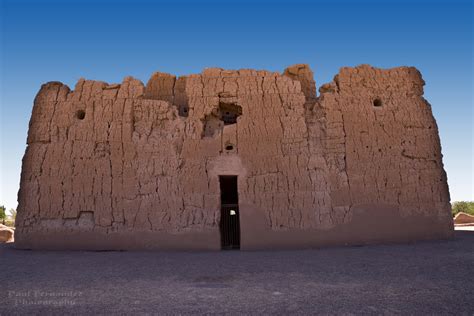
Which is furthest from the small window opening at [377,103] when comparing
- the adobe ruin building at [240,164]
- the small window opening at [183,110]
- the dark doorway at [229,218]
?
the small window opening at [183,110]

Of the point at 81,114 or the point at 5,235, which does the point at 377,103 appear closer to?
the point at 81,114

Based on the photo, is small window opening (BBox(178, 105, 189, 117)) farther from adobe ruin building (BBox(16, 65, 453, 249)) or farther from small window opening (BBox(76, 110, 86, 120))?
small window opening (BBox(76, 110, 86, 120))

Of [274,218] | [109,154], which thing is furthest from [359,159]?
[109,154]

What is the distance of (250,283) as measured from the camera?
4.32 meters

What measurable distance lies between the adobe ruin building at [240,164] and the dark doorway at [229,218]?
123 centimetres

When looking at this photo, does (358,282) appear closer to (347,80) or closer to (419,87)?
(347,80)

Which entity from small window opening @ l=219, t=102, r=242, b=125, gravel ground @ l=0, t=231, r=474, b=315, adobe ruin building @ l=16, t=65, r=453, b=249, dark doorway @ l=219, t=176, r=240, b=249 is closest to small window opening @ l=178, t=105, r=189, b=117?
adobe ruin building @ l=16, t=65, r=453, b=249

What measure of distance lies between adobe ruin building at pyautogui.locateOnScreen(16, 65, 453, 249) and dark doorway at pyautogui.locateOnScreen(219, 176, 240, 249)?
123cm

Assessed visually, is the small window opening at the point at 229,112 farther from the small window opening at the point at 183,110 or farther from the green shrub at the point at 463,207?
the green shrub at the point at 463,207

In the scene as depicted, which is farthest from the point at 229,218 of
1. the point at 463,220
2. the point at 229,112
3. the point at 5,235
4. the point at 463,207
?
the point at 463,207

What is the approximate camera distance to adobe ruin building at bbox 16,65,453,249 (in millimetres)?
8156

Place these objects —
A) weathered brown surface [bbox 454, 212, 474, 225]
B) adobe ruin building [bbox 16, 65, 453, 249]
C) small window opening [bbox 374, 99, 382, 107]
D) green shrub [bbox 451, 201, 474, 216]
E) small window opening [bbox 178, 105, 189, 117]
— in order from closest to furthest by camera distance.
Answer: adobe ruin building [bbox 16, 65, 453, 249], small window opening [bbox 374, 99, 382, 107], small window opening [bbox 178, 105, 189, 117], weathered brown surface [bbox 454, 212, 474, 225], green shrub [bbox 451, 201, 474, 216]

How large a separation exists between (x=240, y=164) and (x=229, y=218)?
2795 millimetres

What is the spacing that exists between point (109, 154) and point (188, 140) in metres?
2.03
